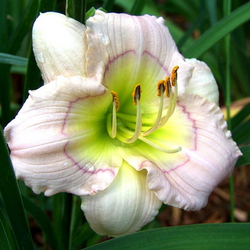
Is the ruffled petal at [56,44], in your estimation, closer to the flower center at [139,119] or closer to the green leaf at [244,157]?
the flower center at [139,119]

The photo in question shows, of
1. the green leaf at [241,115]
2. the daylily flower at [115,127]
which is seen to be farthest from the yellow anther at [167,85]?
the green leaf at [241,115]

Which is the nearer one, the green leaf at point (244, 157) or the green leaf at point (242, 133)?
the green leaf at point (244, 157)

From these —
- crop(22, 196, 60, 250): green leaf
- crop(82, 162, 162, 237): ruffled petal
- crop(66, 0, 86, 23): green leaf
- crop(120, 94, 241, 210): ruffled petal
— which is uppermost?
crop(66, 0, 86, 23): green leaf

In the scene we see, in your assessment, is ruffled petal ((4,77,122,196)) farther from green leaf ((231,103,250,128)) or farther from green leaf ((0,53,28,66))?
green leaf ((231,103,250,128))

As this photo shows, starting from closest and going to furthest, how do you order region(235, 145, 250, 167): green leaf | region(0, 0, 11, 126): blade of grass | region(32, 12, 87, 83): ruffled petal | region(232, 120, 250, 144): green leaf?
region(32, 12, 87, 83): ruffled petal → region(235, 145, 250, 167): green leaf → region(0, 0, 11, 126): blade of grass → region(232, 120, 250, 144): green leaf

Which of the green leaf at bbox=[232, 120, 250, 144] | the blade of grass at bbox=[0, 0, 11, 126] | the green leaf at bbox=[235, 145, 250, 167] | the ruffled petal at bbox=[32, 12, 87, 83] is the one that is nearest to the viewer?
the ruffled petal at bbox=[32, 12, 87, 83]

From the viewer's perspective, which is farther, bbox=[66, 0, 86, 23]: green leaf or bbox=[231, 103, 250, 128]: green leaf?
bbox=[231, 103, 250, 128]: green leaf

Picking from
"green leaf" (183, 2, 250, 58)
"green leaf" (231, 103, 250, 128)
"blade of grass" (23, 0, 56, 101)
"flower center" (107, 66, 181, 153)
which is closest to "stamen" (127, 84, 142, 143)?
"flower center" (107, 66, 181, 153)

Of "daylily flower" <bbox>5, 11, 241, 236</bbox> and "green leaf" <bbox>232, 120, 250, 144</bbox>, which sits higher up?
"daylily flower" <bbox>5, 11, 241, 236</bbox>
